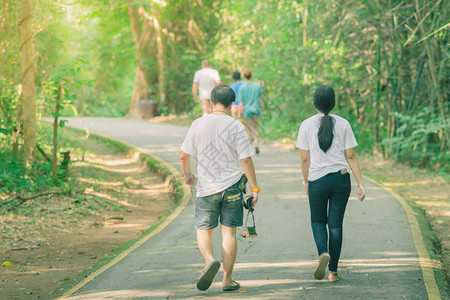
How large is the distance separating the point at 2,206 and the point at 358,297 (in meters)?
6.68

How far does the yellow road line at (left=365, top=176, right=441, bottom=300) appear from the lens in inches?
214

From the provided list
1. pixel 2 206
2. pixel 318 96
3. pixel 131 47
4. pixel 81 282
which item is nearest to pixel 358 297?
pixel 318 96

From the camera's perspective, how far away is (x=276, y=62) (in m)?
19.6

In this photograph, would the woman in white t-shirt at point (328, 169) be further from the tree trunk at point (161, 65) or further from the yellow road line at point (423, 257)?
the tree trunk at point (161, 65)

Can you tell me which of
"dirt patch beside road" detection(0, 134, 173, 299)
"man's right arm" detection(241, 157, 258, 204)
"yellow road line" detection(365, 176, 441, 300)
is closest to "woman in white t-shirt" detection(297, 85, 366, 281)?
"man's right arm" detection(241, 157, 258, 204)

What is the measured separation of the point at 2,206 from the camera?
390 inches

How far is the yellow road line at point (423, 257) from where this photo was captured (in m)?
5.43

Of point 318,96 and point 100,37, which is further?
point 100,37

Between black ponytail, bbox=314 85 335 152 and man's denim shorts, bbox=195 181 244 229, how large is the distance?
91 cm

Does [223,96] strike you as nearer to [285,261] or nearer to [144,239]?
[285,261]

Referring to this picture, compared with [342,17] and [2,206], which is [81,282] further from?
[342,17]

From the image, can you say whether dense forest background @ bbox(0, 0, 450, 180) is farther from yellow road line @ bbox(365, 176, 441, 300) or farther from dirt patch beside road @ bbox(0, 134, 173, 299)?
yellow road line @ bbox(365, 176, 441, 300)

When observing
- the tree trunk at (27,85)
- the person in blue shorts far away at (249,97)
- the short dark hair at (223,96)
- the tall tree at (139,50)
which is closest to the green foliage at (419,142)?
the person in blue shorts far away at (249,97)

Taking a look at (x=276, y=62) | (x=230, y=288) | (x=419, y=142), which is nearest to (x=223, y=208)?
(x=230, y=288)
